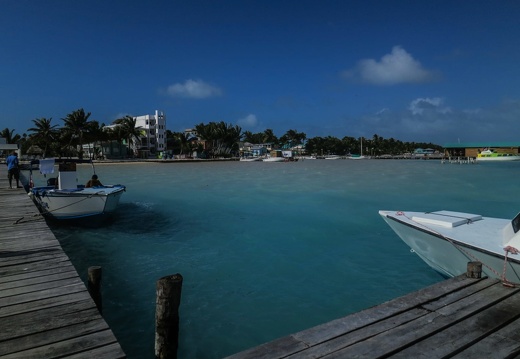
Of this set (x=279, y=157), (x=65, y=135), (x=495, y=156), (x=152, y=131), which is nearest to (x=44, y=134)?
(x=65, y=135)

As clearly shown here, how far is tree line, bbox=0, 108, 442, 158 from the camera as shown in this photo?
72.8 meters

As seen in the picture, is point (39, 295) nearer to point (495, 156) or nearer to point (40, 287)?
point (40, 287)

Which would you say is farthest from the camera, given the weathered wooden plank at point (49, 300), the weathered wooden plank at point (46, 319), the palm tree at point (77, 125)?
the palm tree at point (77, 125)

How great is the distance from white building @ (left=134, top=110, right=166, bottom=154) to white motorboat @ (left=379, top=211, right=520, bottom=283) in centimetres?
8928

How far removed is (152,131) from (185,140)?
456 inches

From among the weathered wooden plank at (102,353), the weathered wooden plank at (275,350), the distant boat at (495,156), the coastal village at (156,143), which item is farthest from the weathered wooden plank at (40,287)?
the distant boat at (495,156)

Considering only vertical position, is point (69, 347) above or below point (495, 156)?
below

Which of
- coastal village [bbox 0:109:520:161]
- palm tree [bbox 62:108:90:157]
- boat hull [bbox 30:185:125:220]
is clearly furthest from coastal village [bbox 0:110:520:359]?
palm tree [bbox 62:108:90:157]

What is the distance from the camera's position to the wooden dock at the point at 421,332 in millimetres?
3533

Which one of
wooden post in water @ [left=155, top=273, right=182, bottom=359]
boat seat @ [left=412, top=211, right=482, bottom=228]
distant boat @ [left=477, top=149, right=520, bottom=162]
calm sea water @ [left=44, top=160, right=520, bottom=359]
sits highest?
distant boat @ [left=477, top=149, right=520, bottom=162]

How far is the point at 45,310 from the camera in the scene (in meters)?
4.49

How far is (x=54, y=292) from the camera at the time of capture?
16.6 ft

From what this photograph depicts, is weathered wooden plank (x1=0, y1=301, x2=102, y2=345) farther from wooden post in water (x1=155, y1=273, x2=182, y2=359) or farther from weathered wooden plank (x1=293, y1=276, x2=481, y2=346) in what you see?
weathered wooden plank (x1=293, y1=276, x2=481, y2=346)

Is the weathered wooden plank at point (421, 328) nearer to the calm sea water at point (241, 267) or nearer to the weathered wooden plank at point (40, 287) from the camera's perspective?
the calm sea water at point (241, 267)
